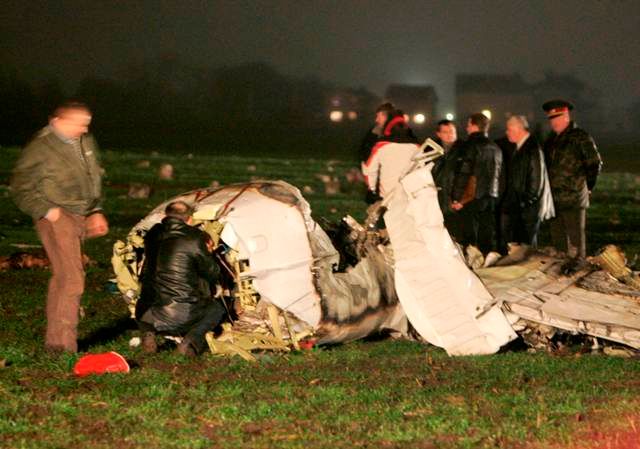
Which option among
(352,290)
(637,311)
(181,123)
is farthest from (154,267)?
(181,123)

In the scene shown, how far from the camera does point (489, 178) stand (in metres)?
13.3

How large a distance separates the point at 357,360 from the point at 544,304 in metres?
1.64

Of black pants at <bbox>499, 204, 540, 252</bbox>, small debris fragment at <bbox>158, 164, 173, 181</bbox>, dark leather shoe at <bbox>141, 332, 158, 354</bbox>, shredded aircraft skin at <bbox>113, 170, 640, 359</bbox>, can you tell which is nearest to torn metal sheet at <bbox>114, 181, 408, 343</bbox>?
shredded aircraft skin at <bbox>113, 170, 640, 359</bbox>

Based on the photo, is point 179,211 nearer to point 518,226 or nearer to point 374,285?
point 374,285

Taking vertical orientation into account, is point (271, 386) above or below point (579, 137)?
below

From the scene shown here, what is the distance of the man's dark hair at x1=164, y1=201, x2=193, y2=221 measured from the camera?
9.09 metres

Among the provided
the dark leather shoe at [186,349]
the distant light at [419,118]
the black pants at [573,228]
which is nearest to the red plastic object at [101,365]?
the dark leather shoe at [186,349]

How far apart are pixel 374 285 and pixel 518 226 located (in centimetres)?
453

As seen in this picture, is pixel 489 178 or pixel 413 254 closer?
pixel 413 254

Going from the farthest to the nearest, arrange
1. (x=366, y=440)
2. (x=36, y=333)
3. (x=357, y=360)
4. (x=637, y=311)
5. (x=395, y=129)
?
(x=395, y=129) → (x=36, y=333) → (x=637, y=311) → (x=357, y=360) → (x=366, y=440)

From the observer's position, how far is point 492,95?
96250 millimetres

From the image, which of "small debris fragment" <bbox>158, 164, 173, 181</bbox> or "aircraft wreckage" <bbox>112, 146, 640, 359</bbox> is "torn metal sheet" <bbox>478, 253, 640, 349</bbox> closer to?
"aircraft wreckage" <bbox>112, 146, 640, 359</bbox>

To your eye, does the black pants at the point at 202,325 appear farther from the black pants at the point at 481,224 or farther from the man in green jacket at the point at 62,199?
the black pants at the point at 481,224

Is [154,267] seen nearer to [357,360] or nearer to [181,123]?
[357,360]
